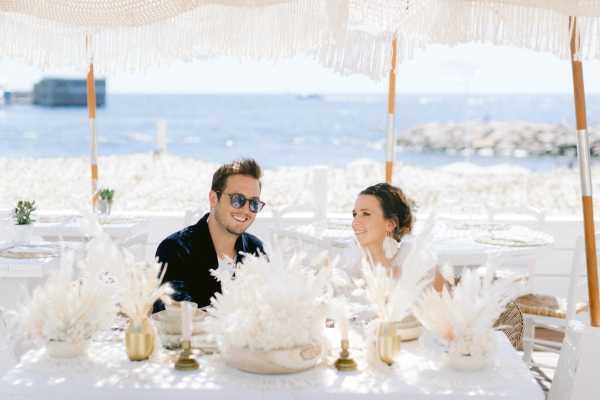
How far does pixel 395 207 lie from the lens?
304 cm

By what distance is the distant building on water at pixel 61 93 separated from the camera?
40688 mm

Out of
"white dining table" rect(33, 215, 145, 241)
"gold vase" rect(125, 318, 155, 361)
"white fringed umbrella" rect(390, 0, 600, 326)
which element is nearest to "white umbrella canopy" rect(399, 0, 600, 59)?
"white fringed umbrella" rect(390, 0, 600, 326)

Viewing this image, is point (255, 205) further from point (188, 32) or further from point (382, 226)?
point (188, 32)

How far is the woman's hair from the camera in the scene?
3.04 m

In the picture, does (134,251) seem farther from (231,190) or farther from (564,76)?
(564,76)

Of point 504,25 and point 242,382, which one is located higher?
point 504,25

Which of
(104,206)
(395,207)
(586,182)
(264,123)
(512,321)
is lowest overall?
(512,321)

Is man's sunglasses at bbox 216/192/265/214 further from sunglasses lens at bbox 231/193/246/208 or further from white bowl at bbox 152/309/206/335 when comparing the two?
white bowl at bbox 152/309/206/335

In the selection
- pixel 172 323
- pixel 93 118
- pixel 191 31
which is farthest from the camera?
pixel 93 118

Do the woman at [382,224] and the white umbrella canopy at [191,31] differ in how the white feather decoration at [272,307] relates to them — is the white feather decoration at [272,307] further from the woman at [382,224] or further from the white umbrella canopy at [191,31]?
the woman at [382,224]

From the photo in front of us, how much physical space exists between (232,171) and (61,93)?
132 feet

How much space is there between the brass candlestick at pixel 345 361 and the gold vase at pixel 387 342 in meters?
0.08

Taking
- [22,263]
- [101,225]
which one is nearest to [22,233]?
[22,263]

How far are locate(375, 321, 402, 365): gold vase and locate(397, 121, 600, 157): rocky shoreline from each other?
36.4 m
